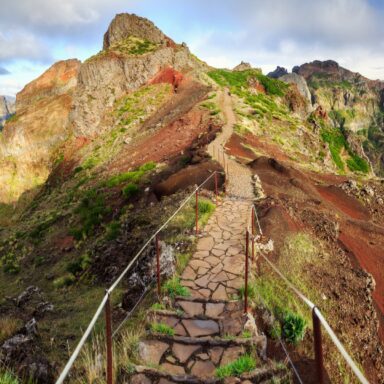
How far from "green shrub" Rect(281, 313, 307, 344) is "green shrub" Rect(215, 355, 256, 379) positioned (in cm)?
122

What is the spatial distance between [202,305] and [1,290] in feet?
49.3

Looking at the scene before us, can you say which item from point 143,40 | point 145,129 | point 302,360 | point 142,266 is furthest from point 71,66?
point 302,360

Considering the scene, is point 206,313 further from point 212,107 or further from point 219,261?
point 212,107

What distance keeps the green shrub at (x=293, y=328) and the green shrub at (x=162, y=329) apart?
2069mm

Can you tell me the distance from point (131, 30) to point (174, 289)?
60465 millimetres

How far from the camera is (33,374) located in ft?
17.3

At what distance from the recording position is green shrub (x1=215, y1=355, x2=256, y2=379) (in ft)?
15.9

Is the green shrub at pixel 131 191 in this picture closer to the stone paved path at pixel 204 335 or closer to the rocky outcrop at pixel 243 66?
the stone paved path at pixel 204 335

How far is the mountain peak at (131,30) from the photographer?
57.1 meters

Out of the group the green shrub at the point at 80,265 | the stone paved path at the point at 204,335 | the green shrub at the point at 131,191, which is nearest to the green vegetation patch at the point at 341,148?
the green shrub at the point at 131,191

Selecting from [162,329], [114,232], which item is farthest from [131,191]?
[162,329]

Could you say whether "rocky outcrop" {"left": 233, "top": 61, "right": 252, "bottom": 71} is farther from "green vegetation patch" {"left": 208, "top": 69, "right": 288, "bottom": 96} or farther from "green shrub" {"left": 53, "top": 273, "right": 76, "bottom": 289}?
"green shrub" {"left": 53, "top": 273, "right": 76, "bottom": 289}

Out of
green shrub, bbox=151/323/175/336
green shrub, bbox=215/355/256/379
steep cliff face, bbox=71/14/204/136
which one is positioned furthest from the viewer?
steep cliff face, bbox=71/14/204/136

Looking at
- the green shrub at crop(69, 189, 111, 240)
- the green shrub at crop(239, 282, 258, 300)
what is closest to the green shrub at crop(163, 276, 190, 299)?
the green shrub at crop(239, 282, 258, 300)
